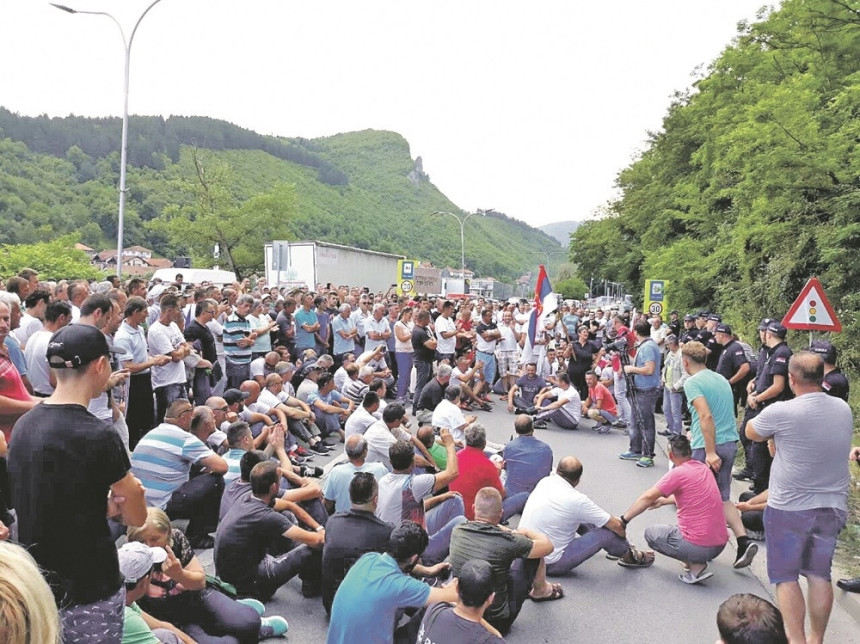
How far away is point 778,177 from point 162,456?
12.2m

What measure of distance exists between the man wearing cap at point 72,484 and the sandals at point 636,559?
4.62m

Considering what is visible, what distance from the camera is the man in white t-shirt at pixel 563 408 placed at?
12.4m

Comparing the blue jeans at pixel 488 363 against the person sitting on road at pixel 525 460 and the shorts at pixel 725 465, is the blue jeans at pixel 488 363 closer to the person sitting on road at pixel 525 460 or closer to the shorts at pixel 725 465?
the person sitting on road at pixel 525 460

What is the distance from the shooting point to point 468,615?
338 centimetres

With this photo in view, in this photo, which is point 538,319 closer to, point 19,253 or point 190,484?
point 190,484

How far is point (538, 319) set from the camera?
47.6 feet

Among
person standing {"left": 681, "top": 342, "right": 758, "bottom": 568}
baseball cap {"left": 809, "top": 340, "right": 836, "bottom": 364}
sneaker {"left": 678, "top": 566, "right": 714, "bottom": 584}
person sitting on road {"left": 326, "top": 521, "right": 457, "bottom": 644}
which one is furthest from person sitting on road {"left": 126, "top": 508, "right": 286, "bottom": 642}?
baseball cap {"left": 809, "top": 340, "right": 836, "bottom": 364}

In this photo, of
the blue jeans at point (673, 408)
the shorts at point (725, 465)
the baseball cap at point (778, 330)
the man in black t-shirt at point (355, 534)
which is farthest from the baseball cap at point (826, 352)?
the man in black t-shirt at point (355, 534)

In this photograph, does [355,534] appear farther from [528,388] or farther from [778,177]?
[778,177]

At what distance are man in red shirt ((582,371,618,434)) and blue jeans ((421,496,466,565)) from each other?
281 inches

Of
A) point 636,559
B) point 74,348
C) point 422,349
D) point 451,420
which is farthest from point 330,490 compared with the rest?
point 422,349

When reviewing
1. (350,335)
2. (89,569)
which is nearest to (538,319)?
(350,335)

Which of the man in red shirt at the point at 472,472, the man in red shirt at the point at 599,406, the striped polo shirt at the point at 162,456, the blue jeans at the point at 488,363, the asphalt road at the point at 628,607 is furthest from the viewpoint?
the blue jeans at the point at 488,363

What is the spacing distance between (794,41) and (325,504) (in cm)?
1675
